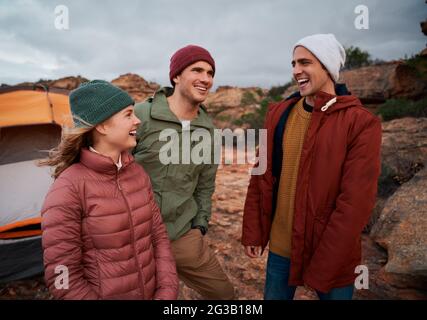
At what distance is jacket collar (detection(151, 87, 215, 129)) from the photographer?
226cm

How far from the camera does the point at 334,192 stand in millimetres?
1802

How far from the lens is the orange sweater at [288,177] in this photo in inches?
79.0

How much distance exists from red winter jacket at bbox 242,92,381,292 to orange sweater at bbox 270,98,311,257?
0.43ft

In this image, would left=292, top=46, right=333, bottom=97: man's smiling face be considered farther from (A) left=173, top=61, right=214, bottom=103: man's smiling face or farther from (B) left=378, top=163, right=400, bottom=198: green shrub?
(B) left=378, top=163, right=400, bottom=198: green shrub

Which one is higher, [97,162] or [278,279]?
[97,162]

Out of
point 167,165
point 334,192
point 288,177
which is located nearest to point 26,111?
point 167,165

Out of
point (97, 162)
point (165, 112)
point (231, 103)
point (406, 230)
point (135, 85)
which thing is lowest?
point (406, 230)

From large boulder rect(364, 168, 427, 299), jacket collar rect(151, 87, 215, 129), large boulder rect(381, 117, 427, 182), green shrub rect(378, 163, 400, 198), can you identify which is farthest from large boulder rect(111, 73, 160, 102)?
large boulder rect(364, 168, 427, 299)

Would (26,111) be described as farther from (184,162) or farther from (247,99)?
(247,99)

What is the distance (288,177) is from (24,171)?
3.90 meters

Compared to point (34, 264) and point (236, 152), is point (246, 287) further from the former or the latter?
point (236, 152)

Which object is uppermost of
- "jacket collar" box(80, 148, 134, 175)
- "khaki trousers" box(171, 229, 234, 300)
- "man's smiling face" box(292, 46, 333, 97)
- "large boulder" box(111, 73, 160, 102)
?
"large boulder" box(111, 73, 160, 102)

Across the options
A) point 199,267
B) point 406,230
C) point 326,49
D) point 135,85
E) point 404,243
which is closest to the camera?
point 326,49

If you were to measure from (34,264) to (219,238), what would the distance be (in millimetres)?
2514
